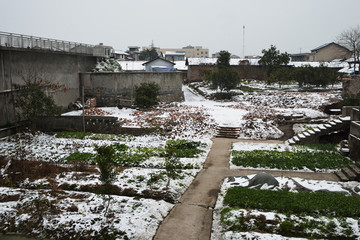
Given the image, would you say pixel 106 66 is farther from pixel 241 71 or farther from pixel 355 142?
pixel 241 71

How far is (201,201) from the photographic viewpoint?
10367mm

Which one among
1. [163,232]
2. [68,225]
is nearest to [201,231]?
[163,232]

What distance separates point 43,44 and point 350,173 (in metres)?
22.1

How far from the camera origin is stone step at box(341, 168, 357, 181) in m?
11.9

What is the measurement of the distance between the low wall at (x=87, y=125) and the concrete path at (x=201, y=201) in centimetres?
687

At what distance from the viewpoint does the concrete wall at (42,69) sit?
18859mm

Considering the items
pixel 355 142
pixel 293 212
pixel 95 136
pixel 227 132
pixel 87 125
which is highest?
pixel 87 125

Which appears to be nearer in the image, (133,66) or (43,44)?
(43,44)

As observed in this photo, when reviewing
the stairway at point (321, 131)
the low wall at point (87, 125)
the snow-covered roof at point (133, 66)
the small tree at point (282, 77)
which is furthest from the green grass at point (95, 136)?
the snow-covered roof at point (133, 66)

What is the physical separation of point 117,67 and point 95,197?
26092 millimetres

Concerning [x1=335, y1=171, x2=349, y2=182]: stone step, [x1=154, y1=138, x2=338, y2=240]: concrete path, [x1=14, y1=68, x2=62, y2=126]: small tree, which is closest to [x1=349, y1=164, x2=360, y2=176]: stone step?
[x1=335, y1=171, x2=349, y2=182]: stone step

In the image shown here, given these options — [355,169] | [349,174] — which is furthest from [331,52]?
[349,174]

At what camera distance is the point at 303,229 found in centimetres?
809

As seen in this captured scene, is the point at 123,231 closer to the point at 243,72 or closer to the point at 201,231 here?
the point at 201,231
